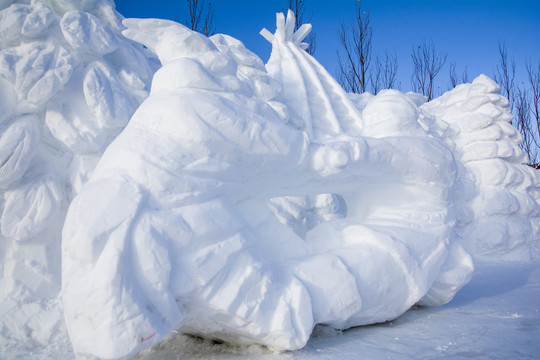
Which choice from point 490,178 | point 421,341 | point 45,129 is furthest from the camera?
point 490,178

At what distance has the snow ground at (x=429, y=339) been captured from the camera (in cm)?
199

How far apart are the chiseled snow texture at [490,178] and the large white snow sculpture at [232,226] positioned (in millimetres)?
2951

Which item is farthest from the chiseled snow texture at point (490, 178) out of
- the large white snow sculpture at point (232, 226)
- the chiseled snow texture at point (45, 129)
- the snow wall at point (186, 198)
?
the chiseled snow texture at point (45, 129)

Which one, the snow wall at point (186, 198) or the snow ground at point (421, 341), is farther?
the snow ground at point (421, 341)

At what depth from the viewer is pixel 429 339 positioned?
2.19 metres

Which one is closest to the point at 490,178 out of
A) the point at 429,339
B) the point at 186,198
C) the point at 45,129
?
the point at 429,339

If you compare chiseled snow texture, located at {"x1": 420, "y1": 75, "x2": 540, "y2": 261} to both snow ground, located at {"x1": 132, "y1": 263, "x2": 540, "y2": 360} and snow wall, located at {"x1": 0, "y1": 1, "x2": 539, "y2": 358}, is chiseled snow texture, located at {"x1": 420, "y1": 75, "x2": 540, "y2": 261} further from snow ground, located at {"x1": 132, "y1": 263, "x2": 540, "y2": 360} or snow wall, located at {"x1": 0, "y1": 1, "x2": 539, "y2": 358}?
snow ground, located at {"x1": 132, "y1": 263, "x2": 540, "y2": 360}

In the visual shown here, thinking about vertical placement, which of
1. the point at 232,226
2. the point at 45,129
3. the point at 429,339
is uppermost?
the point at 45,129

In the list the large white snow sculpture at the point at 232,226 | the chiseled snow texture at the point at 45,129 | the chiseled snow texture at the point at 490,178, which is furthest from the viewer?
the chiseled snow texture at the point at 490,178

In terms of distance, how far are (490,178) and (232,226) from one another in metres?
4.75

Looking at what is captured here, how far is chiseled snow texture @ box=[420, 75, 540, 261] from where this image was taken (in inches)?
216

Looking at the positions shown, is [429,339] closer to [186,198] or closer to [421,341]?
[421,341]

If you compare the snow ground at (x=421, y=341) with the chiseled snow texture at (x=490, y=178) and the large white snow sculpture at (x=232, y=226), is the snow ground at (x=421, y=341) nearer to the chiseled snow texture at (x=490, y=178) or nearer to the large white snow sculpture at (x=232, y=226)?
the large white snow sculpture at (x=232, y=226)

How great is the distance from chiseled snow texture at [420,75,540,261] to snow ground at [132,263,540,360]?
2.67 m
